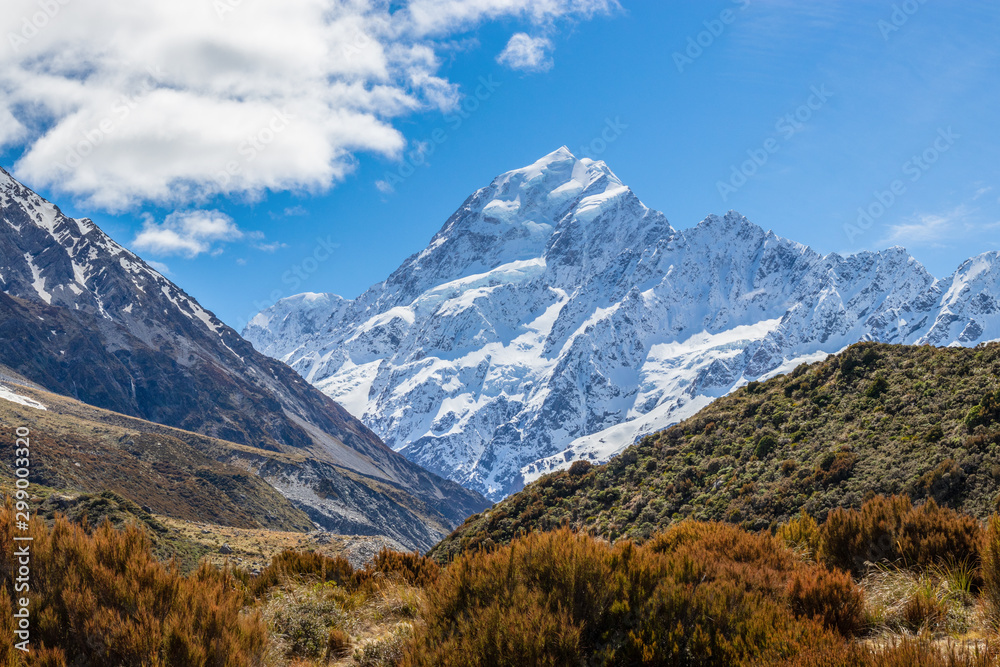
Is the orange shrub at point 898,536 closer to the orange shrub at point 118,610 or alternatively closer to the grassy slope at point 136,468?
the orange shrub at point 118,610

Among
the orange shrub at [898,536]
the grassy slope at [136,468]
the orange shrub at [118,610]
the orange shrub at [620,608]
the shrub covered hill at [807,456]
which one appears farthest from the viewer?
the grassy slope at [136,468]

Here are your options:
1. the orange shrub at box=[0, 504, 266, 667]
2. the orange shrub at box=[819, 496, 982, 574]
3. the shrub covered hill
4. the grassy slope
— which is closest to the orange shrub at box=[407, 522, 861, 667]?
the orange shrub at box=[0, 504, 266, 667]

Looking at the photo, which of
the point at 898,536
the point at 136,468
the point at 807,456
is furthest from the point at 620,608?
the point at 136,468

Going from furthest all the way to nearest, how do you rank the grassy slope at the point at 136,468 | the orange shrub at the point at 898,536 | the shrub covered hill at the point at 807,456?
the grassy slope at the point at 136,468 → the shrub covered hill at the point at 807,456 → the orange shrub at the point at 898,536

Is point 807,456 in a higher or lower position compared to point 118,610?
higher

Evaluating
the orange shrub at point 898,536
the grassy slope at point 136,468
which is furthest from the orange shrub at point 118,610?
the grassy slope at point 136,468

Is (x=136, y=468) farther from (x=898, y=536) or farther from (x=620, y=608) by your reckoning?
(x=898, y=536)

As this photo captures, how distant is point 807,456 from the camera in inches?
849

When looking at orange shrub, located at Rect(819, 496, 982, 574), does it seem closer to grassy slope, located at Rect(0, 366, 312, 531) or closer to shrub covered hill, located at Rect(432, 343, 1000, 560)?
shrub covered hill, located at Rect(432, 343, 1000, 560)

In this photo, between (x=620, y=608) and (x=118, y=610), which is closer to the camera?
(x=620, y=608)

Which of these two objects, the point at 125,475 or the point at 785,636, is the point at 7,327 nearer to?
the point at 125,475

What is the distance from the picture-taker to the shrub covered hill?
16922 millimetres

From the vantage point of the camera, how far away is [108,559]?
7383 mm

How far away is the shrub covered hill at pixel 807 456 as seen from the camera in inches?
666
